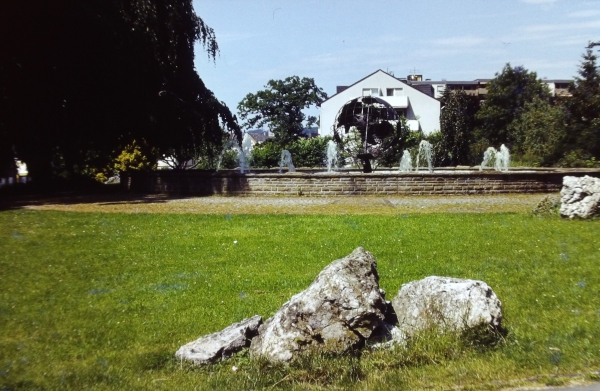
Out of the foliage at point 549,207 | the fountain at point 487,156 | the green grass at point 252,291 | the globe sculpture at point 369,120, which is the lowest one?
the green grass at point 252,291

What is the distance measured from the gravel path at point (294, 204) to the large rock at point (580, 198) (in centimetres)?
180

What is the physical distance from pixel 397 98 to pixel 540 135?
28.2 meters

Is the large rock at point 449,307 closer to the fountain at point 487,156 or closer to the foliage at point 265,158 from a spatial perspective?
the fountain at point 487,156

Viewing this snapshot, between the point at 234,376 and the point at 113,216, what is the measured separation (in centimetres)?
1037

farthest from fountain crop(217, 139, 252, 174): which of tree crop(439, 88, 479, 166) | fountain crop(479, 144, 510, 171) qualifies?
tree crop(439, 88, 479, 166)

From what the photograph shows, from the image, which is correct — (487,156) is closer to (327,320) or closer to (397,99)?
(397,99)

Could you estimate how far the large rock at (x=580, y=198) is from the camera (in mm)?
12750

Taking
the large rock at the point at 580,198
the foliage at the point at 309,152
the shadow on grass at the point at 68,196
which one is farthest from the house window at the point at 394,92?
the large rock at the point at 580,198

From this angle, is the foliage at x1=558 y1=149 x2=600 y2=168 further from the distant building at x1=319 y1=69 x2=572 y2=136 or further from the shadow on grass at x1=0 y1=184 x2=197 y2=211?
the distant building at x1=319 y1=69 x2=572 y2=136

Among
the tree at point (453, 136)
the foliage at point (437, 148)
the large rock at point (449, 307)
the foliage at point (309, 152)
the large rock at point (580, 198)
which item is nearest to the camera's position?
the large rock at point (449, 307)

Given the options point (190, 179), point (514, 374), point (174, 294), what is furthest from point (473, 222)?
point (190, 179)

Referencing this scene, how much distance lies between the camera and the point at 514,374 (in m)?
4.87

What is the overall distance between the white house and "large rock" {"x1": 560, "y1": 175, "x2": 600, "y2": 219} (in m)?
63.9

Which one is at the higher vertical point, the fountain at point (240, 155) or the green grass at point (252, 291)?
the fountain at point (240, 155)
